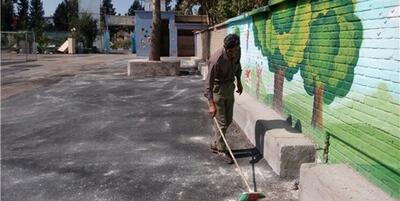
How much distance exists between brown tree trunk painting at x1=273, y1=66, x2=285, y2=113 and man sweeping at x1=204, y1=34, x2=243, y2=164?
2.41 feet

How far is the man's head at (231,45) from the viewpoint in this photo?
621 centimetres

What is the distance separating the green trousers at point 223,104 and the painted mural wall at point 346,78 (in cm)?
83

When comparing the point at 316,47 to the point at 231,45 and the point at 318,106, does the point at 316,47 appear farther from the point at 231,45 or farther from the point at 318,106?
the point at 231,45

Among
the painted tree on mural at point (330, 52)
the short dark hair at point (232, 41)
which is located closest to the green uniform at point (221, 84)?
the short dark hair at point (232, 41)

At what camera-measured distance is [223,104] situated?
6.79 metres

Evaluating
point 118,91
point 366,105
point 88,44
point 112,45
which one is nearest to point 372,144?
point 366,105

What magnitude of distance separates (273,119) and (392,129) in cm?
337

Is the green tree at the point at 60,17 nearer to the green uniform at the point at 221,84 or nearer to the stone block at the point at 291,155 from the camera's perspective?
the green uniform at the point at 221,84

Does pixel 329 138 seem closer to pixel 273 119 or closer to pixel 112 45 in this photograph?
pixel 273 119

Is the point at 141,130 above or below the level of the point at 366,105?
below

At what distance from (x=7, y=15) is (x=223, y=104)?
84.1 m

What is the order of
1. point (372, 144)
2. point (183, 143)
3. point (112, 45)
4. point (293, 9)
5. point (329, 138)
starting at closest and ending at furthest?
point (372, 144) → point (329, 138) → point (293, 9) → point (183, 143) → point (112, 45)

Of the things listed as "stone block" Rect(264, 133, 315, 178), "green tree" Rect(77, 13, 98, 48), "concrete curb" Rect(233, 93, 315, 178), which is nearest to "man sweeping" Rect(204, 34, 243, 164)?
"concrete curb" Rect(233, 93, 315, 178)

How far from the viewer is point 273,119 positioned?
7.14 metres
